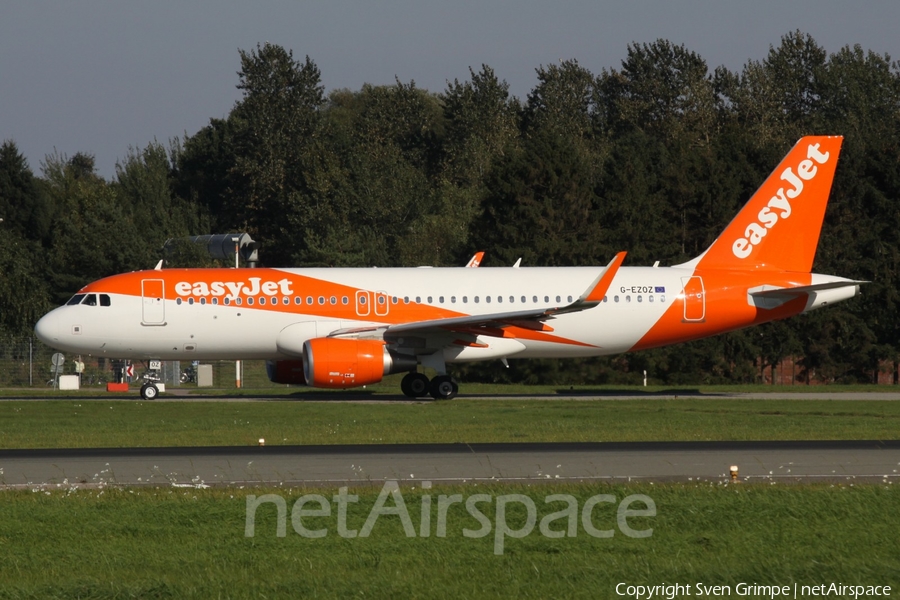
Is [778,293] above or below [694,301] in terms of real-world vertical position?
above

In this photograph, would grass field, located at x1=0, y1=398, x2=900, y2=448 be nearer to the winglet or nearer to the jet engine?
the jet engine

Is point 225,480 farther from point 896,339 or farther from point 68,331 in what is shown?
point 896,339

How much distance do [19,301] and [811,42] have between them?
6147 centimetres

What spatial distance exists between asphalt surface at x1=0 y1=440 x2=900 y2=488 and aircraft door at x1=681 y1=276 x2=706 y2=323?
546 inches

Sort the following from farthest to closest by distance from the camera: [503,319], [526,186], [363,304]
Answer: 1. [526,186]
2. [363,304]
3. [503,319]

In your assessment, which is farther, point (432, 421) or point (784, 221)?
point (784, 221)

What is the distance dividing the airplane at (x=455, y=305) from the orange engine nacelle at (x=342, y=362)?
168mm

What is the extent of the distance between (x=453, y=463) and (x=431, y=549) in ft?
18.6

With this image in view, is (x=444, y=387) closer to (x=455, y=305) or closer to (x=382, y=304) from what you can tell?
(x=455, y=305)

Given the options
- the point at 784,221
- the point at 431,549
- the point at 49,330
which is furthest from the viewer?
the point at 784,221

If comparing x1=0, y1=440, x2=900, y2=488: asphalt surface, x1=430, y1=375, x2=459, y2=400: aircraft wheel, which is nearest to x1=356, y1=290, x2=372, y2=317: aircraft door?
x1=430, y1=375, x2=459, y2=400: aircraft wheel

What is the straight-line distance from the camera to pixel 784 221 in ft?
108

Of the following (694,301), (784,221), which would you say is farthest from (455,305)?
(784,221)

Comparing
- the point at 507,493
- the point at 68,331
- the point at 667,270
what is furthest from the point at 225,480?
the point at 667,270
